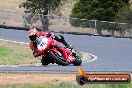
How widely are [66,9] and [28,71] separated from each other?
66451 millimetres

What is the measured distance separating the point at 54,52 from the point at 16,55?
27210mm

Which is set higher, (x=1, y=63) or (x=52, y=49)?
(x=52, y=49)

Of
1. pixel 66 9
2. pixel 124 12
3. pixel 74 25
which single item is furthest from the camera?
pixel 66 9

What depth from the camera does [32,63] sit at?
3394 cm

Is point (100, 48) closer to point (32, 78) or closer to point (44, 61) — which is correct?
point (32, 78)

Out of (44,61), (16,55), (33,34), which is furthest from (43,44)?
(16,55)

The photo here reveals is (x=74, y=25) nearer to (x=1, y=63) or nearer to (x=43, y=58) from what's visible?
(x=1, y=63)

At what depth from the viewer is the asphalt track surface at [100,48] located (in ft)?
108

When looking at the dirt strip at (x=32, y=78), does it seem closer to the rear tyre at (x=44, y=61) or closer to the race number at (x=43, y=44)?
Answer: the rear tyre at (x=44, y=61)

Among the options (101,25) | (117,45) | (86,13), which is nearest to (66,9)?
(86,13)

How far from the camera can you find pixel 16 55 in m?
35.2

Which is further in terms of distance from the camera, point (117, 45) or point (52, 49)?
point (117, 45)

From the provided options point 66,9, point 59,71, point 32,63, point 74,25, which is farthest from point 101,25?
point 66,9

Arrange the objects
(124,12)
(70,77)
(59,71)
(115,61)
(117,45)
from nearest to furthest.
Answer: (70,77)
(59,71)
(115,61)
(117,45)
(124,12)
